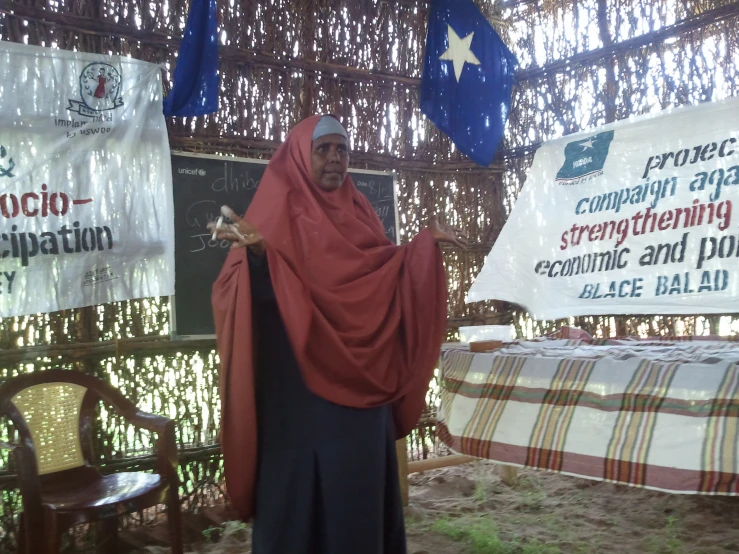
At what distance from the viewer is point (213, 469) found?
9.87 ft

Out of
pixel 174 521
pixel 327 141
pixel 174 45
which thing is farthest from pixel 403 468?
pixel 174 45

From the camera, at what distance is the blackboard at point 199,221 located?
289 centimetres

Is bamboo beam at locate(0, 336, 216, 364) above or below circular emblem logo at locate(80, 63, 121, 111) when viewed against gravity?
below

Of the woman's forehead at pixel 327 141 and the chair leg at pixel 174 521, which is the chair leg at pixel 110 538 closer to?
the chair leg at pixel 174 521

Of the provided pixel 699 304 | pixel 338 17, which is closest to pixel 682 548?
pixel 699 304

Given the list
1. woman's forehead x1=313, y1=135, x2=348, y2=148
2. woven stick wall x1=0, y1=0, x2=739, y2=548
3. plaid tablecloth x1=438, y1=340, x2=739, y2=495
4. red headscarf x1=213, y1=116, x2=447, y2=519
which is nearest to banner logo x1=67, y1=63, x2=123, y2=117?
woven stick wall x1=0, y1=0, x2=739, y2=548

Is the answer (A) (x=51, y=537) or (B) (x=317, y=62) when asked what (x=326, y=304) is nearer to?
(A) (x=51, y=537)

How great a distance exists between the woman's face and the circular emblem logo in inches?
57.2

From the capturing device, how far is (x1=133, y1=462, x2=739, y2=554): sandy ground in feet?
7.95

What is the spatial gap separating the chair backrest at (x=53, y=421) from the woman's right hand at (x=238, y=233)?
121 cm

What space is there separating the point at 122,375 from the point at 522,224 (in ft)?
7.89

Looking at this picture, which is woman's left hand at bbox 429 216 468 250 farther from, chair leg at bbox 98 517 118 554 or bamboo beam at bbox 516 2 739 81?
bamboo beam at bbox 516 2 739 81

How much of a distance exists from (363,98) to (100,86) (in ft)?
4.92

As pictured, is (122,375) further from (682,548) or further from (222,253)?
(682,548)
